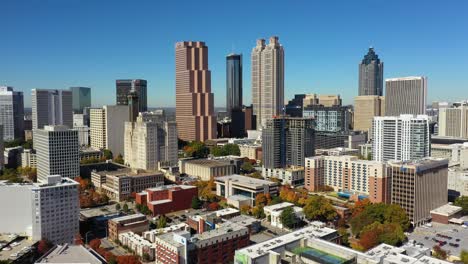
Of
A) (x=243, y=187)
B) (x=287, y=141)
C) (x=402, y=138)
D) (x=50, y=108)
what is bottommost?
(x=243, y=187)

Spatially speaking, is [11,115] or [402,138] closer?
[402,138]

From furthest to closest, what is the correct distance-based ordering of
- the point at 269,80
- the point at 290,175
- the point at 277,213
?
the point at 269,80, the point at 290,175, the point at 277,213

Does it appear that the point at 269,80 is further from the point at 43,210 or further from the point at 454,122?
the point at 43,210

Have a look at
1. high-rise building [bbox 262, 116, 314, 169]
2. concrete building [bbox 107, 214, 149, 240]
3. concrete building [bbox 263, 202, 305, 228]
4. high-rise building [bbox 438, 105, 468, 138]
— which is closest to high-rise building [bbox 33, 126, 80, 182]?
concrete building [bbox 107, 214, 149, 240]

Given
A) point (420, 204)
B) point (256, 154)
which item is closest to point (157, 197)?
point (420, 204)

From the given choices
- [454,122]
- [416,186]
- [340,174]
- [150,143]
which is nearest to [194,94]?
[150,143]

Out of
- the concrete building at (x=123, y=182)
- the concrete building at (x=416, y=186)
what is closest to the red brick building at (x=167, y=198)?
the concrete building at (x=123, y=182)

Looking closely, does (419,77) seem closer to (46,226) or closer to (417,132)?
(417,132)

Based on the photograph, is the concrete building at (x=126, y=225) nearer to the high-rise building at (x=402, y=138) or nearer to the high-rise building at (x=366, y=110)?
the high-rise building at (x=402, y=138)
